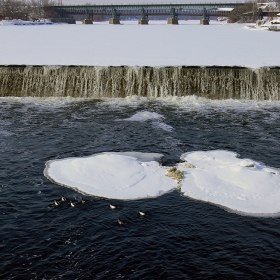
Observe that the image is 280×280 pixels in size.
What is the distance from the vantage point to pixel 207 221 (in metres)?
11.2

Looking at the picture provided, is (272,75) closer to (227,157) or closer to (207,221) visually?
(227,157)

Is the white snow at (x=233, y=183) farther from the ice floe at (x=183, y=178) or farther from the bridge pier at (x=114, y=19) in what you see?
the bridge pier at (x=114, y=19)

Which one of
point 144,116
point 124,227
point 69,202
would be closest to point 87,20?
point 144,116

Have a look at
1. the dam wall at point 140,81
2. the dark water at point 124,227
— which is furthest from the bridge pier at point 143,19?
the dark water at point 124,227

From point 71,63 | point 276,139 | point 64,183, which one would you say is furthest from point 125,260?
point 71,63

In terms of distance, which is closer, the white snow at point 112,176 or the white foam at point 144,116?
the white snow at point 112,176

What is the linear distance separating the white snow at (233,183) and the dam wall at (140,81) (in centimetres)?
1062

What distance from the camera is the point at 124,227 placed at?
35.6 feet

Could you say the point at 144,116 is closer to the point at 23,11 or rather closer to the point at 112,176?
the point at 112,176

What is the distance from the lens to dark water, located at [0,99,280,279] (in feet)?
30.3

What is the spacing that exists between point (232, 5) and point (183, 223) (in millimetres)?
120815

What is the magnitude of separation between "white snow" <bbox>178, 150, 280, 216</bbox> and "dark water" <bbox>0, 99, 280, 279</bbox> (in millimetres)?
474

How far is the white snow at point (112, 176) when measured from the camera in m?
13.0

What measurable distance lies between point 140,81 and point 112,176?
13.1 meters
